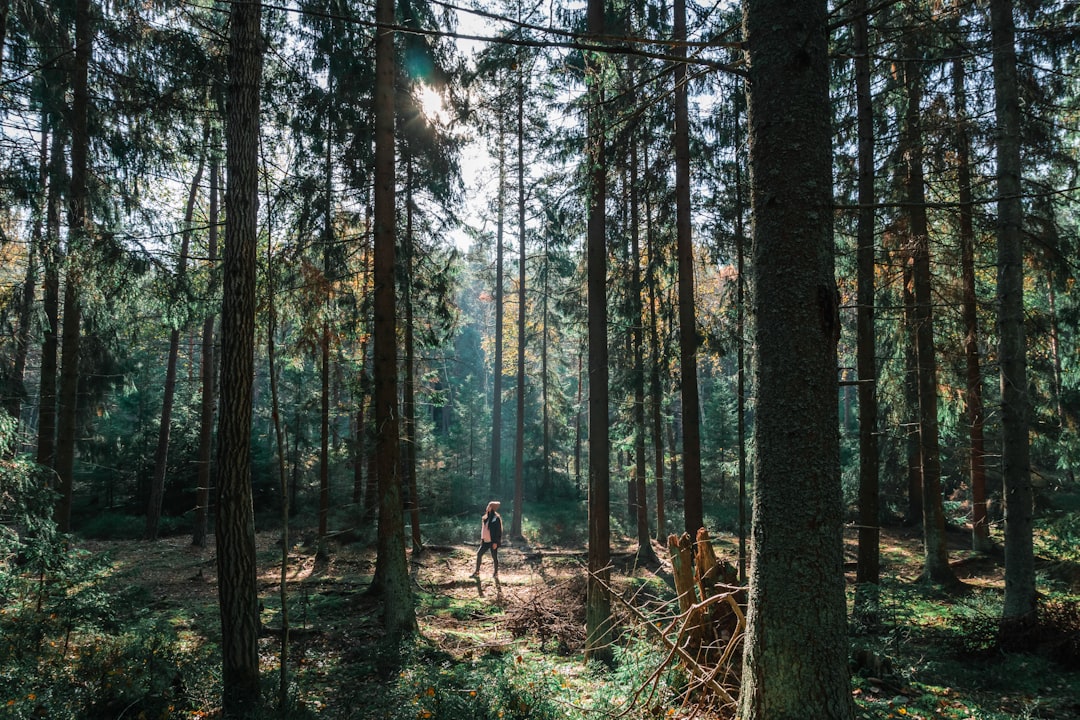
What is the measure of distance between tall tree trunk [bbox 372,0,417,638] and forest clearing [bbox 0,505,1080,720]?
0.71m

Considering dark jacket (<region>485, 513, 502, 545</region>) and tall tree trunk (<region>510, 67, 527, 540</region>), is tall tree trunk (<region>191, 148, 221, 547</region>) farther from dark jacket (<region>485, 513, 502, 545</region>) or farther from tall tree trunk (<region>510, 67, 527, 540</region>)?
tall tree trunk (<region>510, 67, 527, 540</region>)

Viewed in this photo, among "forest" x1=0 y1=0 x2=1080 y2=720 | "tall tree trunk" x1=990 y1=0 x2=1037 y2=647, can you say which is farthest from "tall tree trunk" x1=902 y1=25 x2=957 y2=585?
"tall tree trunk" x1=990 y1=0 x2=1037 y2=647

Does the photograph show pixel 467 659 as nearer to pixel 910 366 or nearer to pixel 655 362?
pixel 655 362

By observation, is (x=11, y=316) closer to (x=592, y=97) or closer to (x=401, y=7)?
(x=401, y=7)

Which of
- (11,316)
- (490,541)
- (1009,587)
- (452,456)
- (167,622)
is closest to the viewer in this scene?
(1009,587)

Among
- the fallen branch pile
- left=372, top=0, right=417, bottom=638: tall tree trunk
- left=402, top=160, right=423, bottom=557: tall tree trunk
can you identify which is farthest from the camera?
left=402, top=160, right=423, bottom=557: tall tree trunk

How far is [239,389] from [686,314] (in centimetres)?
766

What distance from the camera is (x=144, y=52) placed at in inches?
324

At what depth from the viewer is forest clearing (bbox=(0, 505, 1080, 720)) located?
469cm

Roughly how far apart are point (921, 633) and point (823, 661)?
7.03 m

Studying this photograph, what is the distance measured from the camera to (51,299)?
992 centimetres

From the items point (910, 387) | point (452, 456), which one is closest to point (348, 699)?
point (910, 387)

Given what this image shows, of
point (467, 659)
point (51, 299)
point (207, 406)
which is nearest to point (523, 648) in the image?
point (467, 659)

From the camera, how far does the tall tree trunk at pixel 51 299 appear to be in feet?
26.7
